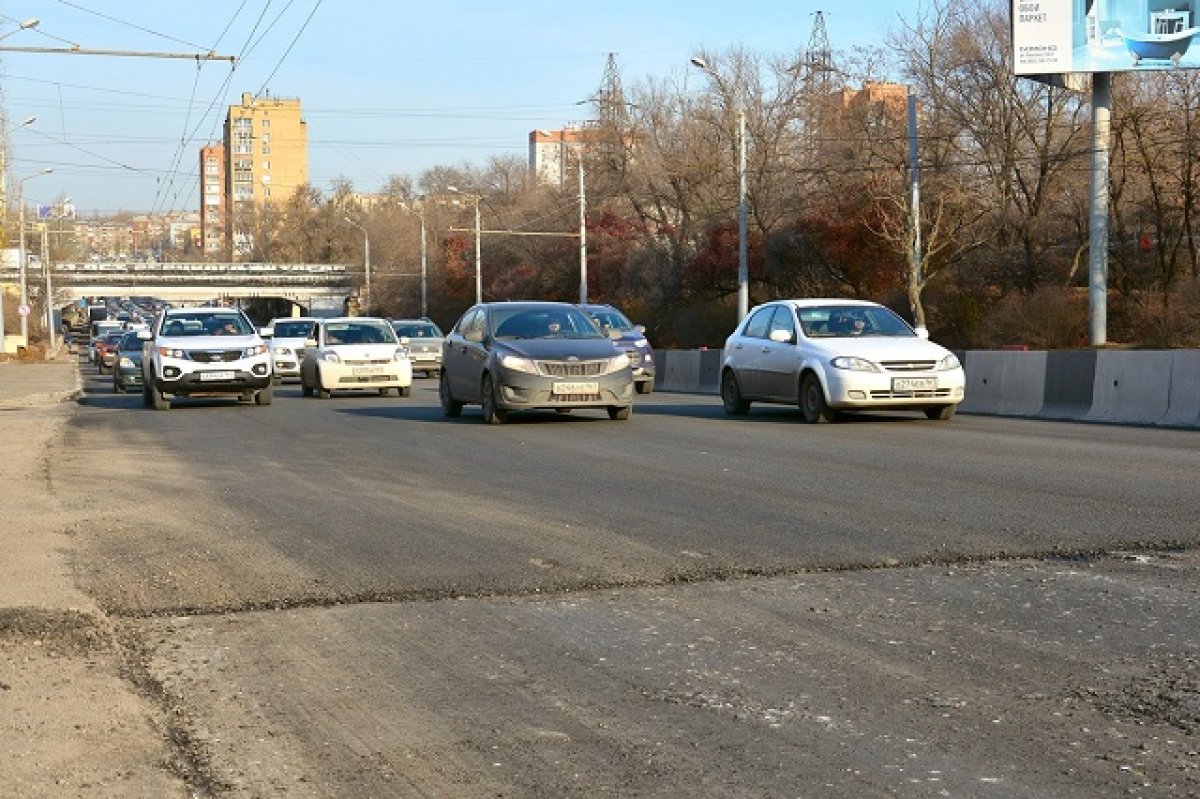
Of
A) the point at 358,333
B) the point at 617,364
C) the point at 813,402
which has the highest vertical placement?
the point at 358,333

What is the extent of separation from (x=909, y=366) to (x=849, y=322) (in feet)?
4.46

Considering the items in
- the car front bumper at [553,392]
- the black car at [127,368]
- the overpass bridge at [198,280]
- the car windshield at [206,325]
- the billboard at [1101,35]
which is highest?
the billboard at [1101,35]

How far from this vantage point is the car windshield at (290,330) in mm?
41247

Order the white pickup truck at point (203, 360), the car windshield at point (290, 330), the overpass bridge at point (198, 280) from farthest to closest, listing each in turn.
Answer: the overpass bridge at point (198, 280), the car windshield at point (290, 330), the white pickup truck at point (203, 360)

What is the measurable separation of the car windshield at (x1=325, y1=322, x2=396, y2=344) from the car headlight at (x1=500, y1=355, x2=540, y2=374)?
1191 cm

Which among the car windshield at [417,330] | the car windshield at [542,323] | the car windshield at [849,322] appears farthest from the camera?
the car windshield at [417,330]

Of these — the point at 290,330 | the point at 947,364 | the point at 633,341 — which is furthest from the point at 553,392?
the point at 290,330

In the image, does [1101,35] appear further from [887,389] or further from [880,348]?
[887,389]

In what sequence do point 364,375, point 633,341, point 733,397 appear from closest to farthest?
point 733,397 < point 633,341 < point 364,375

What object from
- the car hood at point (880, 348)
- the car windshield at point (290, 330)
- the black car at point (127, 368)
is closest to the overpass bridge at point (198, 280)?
the car windshield at point (290, 330)

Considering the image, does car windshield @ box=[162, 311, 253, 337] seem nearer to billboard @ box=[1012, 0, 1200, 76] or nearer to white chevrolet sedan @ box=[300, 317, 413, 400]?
white chevrolet sedan @ box=[300, 317, 413, 400]

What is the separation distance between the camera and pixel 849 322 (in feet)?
→ 65.4

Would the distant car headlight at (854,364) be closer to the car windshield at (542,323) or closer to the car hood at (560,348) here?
the car hood at (560,348)

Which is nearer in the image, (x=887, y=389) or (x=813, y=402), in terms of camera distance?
(x=887, y=389)
